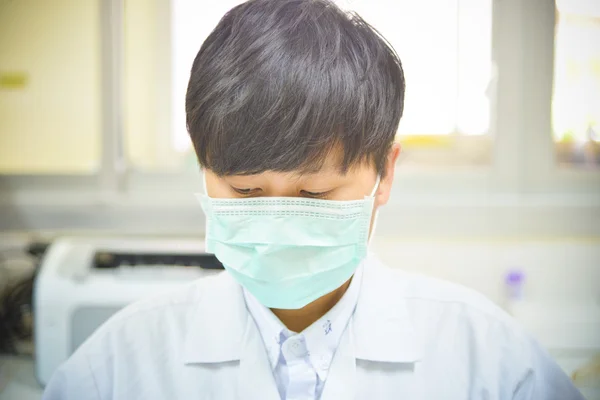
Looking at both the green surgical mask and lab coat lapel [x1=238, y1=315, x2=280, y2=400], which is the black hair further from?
lab coat lapel [x1=238, y1=315, x2=280, y2=400]

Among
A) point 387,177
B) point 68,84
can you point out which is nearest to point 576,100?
point 387,177

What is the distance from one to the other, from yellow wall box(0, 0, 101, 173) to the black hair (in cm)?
102

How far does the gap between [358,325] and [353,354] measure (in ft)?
0.15

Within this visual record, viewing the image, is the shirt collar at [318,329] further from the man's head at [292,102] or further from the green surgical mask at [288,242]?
the man's head at [292,102]

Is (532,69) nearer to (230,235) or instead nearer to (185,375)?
(230,235)

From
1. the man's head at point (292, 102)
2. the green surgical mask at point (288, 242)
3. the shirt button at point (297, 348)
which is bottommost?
the shirt button at point (297, 348)

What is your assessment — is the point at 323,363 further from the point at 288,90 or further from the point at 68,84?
the point at 68,84

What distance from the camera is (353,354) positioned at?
73 centimetres

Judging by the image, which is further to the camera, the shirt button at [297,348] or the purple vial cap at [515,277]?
the purple vial cap at [515,277]

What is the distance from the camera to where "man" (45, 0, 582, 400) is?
0.66 m

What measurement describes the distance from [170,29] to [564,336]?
152cm

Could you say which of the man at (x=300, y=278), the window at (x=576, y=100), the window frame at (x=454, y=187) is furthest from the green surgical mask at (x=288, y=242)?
the window at (x=576, y=100)

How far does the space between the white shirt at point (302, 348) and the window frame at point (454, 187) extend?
74 centimetres

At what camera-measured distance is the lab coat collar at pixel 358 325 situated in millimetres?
737
